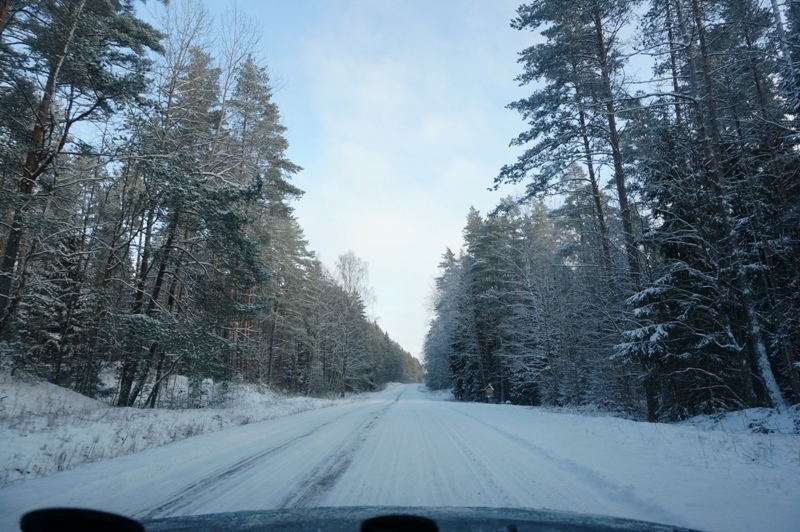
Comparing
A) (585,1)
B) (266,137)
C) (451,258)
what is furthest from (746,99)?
(451,258)

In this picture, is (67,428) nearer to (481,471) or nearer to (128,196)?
(481,471)

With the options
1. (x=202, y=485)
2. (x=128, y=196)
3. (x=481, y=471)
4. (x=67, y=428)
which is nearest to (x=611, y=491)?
(x=481, y=471)

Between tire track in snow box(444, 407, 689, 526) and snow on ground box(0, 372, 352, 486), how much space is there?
23.3 ft

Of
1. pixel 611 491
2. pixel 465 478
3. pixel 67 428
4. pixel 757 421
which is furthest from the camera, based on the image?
pixel 757 421

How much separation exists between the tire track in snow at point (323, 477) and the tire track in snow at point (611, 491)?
296 cm

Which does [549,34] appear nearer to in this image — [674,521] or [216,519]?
[674,521]

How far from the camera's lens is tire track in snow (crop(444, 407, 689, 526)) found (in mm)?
3509

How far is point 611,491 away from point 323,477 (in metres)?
3.34

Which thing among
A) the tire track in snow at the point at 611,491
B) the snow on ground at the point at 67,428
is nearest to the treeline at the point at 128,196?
the snow on ground at the point at 67,428

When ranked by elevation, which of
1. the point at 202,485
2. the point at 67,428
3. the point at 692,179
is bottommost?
the point at 202,485

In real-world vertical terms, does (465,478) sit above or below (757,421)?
below

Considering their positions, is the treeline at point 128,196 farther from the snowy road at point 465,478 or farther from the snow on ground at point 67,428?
→ the snowy road at point 465,478

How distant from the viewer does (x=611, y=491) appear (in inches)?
169

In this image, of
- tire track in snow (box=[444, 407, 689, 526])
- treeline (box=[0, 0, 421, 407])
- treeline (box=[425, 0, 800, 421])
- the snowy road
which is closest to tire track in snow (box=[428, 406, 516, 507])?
the snowy road
